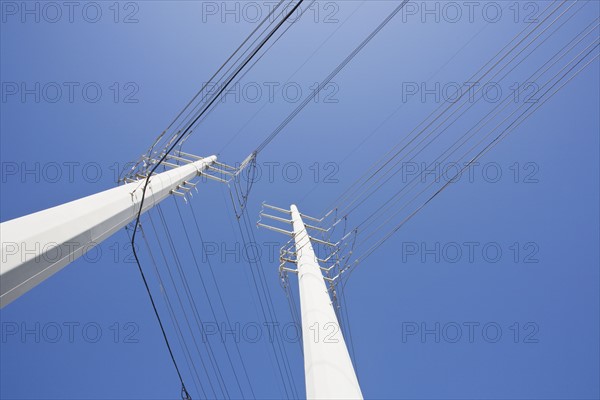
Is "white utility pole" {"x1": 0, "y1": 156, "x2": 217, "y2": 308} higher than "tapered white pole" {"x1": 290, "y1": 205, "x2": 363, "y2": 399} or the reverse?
higher

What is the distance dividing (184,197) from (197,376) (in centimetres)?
593

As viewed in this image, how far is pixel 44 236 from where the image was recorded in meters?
2.88

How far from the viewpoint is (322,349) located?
12.7 ft

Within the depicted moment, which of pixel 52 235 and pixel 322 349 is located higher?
pixel 52 235

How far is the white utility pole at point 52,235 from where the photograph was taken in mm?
2594

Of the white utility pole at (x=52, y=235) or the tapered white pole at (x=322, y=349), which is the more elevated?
the white utility pole at (x=52, y=235)

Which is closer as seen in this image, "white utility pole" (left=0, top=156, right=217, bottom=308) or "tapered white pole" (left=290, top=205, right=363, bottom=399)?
"white utility pole" (left=0, top=156, right=217, bottom=308)

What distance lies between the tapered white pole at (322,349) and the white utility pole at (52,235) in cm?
229

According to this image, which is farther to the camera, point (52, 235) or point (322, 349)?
point (322, 349)

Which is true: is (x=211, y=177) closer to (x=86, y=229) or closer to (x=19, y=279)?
(x=86, y=229)

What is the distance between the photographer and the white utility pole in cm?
259

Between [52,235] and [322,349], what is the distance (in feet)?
8.39

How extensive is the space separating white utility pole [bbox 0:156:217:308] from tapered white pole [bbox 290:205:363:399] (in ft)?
7.50

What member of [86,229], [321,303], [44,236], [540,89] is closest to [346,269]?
[321,303]
